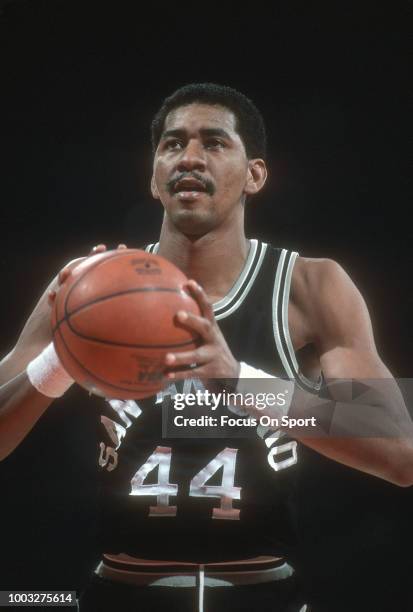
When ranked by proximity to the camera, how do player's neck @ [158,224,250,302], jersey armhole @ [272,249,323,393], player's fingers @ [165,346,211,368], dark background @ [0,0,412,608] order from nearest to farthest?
player's fingers @ [165,346,211,368], jersey armhole @ [272,249,323,393], player's neck @ [158,224,250,302], dark background @ [0,0,412,608]

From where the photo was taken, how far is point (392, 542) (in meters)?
2.45

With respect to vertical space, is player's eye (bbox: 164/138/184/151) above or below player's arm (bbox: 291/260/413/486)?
above

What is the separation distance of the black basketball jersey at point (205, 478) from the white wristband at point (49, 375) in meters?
0.26

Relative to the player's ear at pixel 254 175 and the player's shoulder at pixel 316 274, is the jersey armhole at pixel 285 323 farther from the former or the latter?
the player's ear at pixel 254 175

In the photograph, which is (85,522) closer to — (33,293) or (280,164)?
(33,293)

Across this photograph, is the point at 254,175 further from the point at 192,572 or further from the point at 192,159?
the point at 192,572

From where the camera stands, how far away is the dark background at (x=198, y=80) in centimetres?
269

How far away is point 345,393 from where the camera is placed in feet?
5.06

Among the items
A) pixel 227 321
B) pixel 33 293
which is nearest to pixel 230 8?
pixel 33 293

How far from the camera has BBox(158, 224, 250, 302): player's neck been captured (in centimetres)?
184

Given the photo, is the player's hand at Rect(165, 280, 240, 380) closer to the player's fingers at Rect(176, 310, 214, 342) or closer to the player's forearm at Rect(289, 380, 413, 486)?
the player's fingers at Rect(176, 310, 214, 342)

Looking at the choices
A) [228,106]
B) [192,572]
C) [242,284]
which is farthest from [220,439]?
[228,106]

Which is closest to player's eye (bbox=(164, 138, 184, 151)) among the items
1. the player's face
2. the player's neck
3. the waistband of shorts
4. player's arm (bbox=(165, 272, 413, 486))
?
the player's face

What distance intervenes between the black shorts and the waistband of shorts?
10 millimetres
